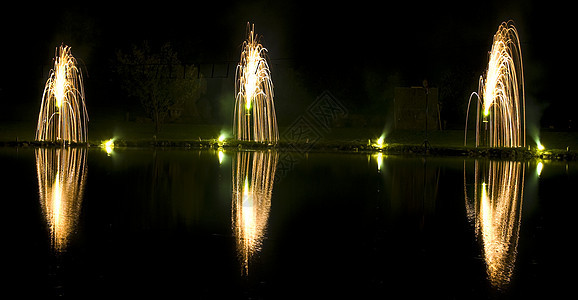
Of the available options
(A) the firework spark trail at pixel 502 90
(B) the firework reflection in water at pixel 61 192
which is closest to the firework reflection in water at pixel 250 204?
(B) the firework reflection in water at pixel 61 192

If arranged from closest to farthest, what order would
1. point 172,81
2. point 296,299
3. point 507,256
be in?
point 296,299 → point 507,256 → point 172,81

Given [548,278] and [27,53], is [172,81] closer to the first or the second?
[27,53]

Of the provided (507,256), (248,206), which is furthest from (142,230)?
(507,256)

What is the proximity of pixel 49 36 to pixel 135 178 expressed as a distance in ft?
138

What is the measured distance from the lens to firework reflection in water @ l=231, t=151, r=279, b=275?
10469mm

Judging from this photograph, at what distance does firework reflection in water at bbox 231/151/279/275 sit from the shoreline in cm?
1112

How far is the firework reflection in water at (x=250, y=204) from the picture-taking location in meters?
10.5

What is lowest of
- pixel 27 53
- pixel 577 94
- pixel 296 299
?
pixel 296 299

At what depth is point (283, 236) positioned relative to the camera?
444 inches

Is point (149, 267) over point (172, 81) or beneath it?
beneath

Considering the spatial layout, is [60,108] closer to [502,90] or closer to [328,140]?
[328,140]

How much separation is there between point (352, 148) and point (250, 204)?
23201 millimetres

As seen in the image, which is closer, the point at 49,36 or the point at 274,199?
the point at 274,199

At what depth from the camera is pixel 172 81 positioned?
4756cm
